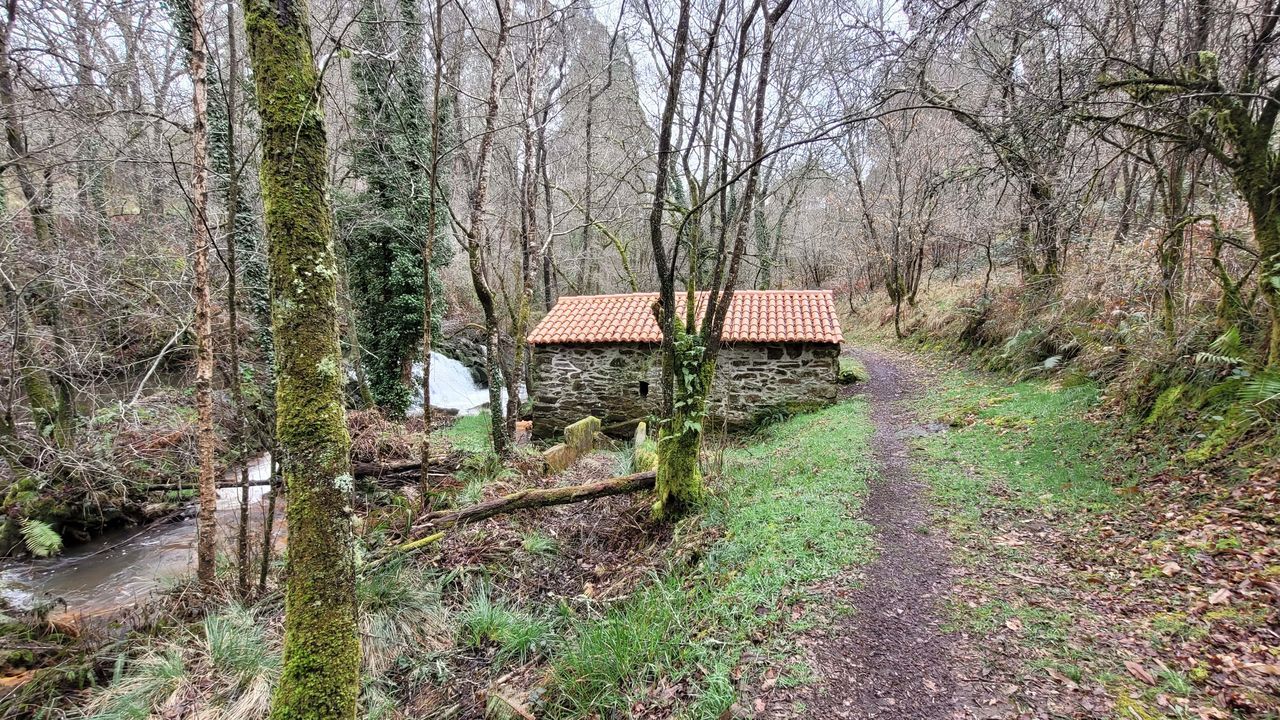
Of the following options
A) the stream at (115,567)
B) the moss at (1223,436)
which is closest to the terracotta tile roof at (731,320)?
the moss at (1223,436)

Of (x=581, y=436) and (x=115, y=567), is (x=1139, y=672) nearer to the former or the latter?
(x=581, y=436)

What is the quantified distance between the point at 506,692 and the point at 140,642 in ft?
9.70

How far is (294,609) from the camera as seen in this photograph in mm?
2025

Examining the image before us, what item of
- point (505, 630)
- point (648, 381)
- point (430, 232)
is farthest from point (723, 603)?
point (648, 381)

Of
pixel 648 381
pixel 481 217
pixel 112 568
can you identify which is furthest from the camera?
pixel 648 381

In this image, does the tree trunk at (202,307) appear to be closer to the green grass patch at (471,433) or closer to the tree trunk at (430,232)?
the tree trunk at (430,232)

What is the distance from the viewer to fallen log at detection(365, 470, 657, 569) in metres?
4.60

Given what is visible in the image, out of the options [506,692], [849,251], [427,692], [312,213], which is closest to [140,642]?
[427,692]

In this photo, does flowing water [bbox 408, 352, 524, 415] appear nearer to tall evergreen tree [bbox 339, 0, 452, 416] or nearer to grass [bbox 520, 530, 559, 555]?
tall evergreen tree [bbox 339, 0, 452, 416]

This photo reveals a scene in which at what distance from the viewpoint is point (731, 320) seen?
1088 cm

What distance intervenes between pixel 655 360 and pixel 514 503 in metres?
6.00

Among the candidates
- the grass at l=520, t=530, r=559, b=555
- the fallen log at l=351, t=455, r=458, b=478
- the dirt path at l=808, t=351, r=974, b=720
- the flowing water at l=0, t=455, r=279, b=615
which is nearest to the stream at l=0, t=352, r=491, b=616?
the flowing water at l=0, t=455, r=279, b=615

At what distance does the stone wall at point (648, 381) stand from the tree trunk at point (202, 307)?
22.5 feet

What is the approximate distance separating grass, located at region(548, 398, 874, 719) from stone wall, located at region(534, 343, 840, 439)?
4.55m
